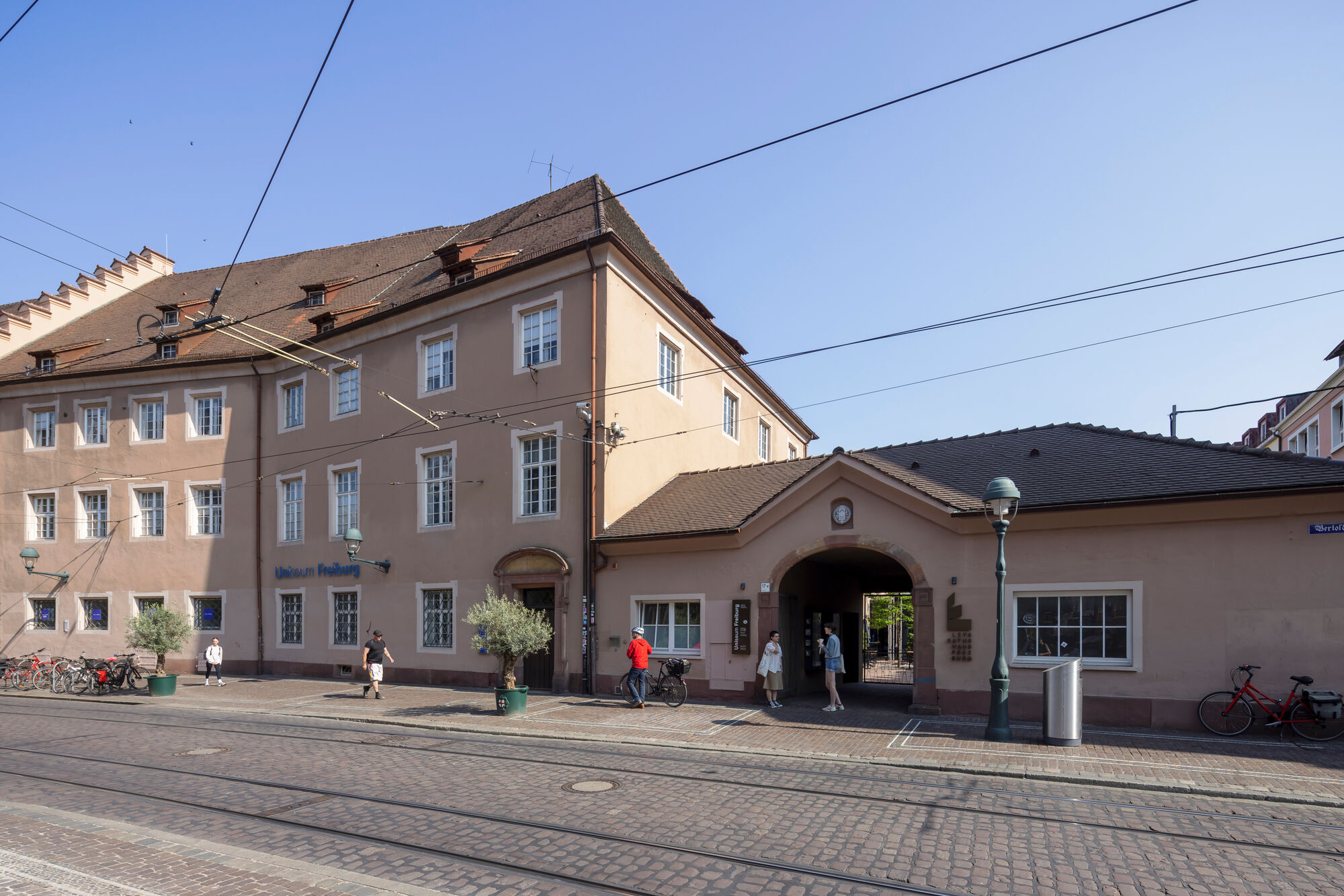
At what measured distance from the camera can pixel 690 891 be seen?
643 cm

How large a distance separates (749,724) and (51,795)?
10093 millimetres

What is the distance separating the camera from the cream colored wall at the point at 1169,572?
1301 centimetres

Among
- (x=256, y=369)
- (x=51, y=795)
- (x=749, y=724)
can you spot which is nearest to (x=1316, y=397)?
(x=749, y=724)

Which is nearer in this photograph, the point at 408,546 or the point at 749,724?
the point at 749,724

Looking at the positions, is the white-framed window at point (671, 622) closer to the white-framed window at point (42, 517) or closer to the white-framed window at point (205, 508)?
the white-framed window at point (205, 508)

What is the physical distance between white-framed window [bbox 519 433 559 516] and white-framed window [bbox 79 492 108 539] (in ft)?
58.8

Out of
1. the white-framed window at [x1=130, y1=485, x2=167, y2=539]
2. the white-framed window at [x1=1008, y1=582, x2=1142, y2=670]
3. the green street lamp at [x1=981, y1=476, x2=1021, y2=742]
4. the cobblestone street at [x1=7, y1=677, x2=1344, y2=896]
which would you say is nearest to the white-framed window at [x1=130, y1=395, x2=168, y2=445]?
the white-framed window at [x1=130, y1=485, x2=167, y2=539]

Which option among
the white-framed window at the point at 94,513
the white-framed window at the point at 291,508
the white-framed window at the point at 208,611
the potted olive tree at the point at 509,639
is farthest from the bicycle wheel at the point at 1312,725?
the white-framed window at the point at 94,513

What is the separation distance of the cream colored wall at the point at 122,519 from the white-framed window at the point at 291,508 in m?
1.05

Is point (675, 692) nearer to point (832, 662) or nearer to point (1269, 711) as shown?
point (832, 662)

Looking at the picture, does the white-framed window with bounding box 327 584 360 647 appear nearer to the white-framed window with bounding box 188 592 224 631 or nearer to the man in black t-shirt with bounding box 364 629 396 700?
the man in black t-shirt with bounding box 364 629 396 700

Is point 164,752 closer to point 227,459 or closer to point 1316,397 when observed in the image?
point 227,459

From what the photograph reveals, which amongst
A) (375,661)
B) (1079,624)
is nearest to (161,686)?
(375,661)

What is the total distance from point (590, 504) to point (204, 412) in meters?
17.1
